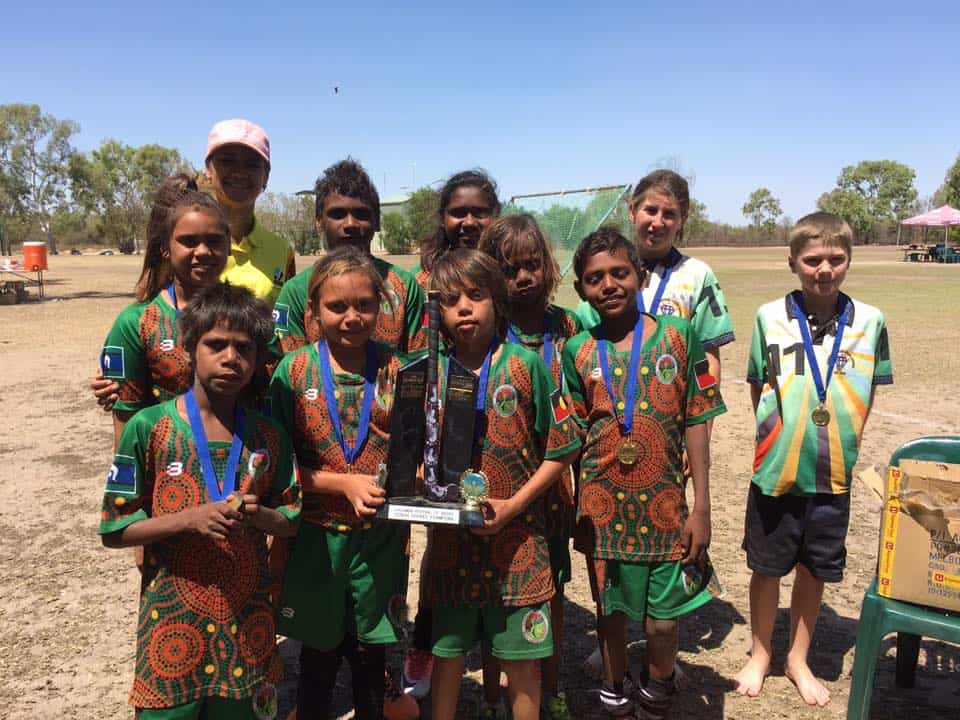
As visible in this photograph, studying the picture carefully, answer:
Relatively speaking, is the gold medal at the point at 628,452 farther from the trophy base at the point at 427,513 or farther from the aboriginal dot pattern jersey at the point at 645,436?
the trophy base at the point at 427,513

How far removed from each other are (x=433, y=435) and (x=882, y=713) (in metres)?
2.38

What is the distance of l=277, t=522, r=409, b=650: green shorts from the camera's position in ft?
8.48

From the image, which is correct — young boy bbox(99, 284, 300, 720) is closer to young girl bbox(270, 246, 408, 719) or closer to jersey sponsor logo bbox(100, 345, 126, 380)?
young girl bbox(270, 246, 408, 719)

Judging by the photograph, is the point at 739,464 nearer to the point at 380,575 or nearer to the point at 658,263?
the point at 658,263

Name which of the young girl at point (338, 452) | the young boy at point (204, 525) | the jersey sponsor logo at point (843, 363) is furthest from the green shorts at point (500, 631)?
the jersey sponsor logo at point (843, 363)

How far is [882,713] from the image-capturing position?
10.5 feet

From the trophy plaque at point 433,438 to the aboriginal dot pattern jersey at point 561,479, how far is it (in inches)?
19.9

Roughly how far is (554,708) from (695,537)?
94cm

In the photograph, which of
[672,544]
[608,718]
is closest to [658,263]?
[672,544]

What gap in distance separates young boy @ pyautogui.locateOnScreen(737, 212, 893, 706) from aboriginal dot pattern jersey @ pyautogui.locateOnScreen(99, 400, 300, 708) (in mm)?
2190

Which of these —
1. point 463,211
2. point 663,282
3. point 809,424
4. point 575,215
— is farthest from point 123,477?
point 575,215

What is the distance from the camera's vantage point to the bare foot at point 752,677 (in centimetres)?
335

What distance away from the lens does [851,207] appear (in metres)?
85.4

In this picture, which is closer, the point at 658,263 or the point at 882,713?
the point at 882,713
